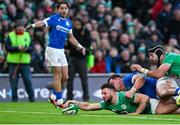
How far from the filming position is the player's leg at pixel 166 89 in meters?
17.4

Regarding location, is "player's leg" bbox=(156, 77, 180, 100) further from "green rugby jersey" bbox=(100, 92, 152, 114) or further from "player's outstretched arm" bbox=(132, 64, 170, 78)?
"green rugby jersey" bbox=(100, 92, 152, 114)

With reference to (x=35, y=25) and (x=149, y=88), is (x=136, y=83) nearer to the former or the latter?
(x=149, y=88)

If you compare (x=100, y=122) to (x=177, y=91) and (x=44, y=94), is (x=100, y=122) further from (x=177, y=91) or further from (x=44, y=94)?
(x=44, y=94)

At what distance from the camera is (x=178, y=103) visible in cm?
1712

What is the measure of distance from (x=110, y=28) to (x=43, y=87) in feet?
13.6

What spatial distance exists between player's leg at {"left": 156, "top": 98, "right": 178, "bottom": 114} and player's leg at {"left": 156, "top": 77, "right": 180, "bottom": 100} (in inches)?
4.2

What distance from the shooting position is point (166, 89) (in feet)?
57.1

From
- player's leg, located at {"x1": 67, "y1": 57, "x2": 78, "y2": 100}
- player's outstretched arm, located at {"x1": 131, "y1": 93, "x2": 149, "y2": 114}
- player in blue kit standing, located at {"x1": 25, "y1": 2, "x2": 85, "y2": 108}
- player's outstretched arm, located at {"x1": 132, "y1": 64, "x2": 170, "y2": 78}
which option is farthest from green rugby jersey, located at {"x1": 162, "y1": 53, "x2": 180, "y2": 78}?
player's leg, located at {"x1": 67, "y1": 57, "x2": 78, "y2": 100}

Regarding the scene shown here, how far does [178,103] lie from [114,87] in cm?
131

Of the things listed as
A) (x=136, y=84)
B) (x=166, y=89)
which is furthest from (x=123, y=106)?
(x=166, y=89)

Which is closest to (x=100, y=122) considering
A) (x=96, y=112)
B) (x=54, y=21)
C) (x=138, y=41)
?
(x=96, y=112)

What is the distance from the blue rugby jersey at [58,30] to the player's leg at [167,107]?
3590 millimetres

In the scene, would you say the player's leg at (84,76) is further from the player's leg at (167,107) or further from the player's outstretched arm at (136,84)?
the player's leg at (167,107)

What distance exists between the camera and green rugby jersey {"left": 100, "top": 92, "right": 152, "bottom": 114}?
17.2 metres
